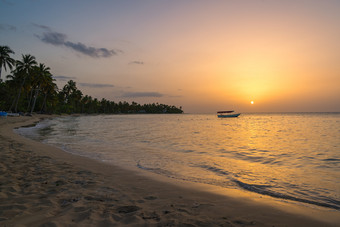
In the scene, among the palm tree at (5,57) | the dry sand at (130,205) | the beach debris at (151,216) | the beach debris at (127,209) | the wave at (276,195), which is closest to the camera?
the dry sand at (130,205)

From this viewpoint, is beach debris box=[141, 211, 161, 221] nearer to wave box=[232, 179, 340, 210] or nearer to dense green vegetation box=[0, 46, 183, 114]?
wave box=[232, 179, 340, 210]

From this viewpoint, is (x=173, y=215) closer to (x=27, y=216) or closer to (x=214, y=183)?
(x=27, y=216)

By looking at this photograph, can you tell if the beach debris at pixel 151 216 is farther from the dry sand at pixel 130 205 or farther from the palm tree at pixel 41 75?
the palm tree at pixel 41 75

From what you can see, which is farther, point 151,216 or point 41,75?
point 41,75

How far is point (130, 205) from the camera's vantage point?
4691 millimetres

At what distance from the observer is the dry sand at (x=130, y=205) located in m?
3.92

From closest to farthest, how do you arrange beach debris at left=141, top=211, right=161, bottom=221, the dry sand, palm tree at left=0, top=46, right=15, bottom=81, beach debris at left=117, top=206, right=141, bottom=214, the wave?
the dry sand
beach debris at left=141, top=211, right=161, bottom=221
beach debris at left=117, top=206, right=141, bottom=214
the wave
palm tree at left=0, top=46, right=15, bottom=81

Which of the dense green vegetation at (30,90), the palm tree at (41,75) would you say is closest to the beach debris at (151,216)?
the dense green vegetation at (30,90)

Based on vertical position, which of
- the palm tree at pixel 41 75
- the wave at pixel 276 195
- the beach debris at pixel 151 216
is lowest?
the wave at pixel 276 195

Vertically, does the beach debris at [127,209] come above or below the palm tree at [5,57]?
below

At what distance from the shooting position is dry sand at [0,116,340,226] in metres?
3.92

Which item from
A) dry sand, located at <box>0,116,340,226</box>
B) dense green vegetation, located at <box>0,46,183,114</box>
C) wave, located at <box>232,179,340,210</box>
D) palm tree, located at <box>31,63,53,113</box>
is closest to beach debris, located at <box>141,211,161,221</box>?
dry sand, located at <box>0,116,340,226</box>

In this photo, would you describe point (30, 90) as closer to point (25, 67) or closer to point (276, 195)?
point (25, 67)

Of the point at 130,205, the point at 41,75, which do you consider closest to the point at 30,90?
the point at 41,75
